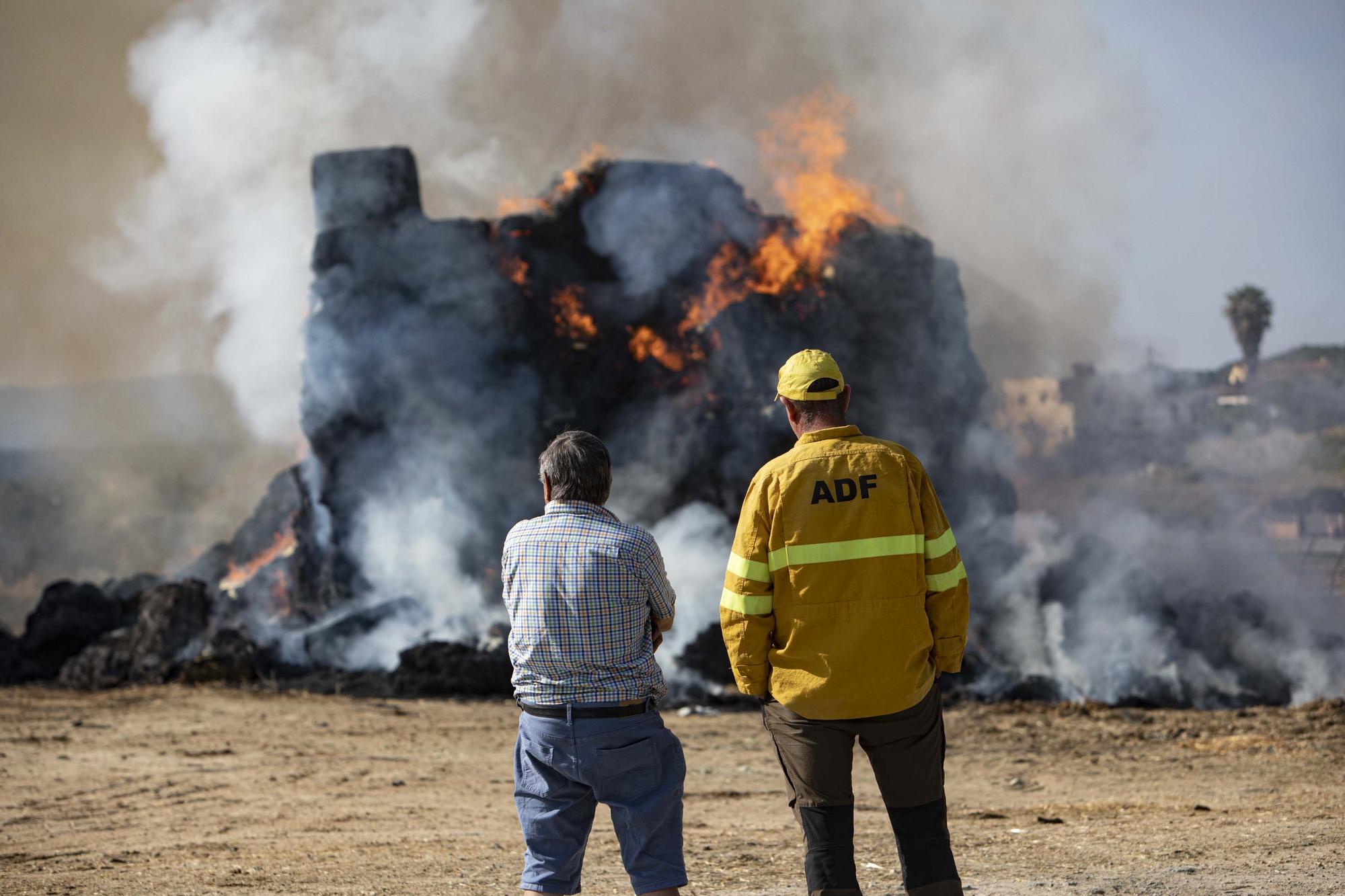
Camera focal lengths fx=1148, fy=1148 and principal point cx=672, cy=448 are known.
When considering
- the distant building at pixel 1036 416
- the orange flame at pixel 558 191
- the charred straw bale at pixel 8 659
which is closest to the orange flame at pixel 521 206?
the orange flame at pixel 558 191

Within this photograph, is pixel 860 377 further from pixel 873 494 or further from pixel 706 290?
pixel 873 494

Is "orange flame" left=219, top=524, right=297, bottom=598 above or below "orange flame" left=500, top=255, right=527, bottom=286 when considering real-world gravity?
below

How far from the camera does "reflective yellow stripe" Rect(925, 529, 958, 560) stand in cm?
348

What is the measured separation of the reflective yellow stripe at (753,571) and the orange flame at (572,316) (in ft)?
56.0

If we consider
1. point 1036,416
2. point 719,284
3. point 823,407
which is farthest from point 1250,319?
point 823,407

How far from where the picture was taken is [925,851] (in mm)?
3434

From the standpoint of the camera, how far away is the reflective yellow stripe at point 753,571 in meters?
3.50

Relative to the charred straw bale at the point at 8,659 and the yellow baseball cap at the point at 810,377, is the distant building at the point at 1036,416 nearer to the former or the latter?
the charred straw bale at the point at 8,659

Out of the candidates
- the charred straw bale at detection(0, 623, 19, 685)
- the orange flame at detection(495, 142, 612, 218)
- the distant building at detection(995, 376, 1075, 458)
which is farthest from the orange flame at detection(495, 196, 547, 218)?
the distant building at detection(995, 376, 1075, 458)

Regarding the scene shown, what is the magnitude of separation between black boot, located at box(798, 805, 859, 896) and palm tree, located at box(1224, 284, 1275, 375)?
43.7 meters

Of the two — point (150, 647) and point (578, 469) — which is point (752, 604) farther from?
point (150, 647)

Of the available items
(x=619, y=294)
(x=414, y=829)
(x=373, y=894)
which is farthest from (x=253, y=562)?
(x=373, y=894)

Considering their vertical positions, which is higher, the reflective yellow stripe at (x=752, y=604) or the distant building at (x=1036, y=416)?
the distant building at (x=1036, y=416)

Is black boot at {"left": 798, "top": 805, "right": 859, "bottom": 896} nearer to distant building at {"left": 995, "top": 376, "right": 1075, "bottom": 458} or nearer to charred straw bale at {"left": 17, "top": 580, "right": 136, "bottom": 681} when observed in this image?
charred straw bale at {"left": 17, "top": 580, "right": 136, "bottom": 681}
